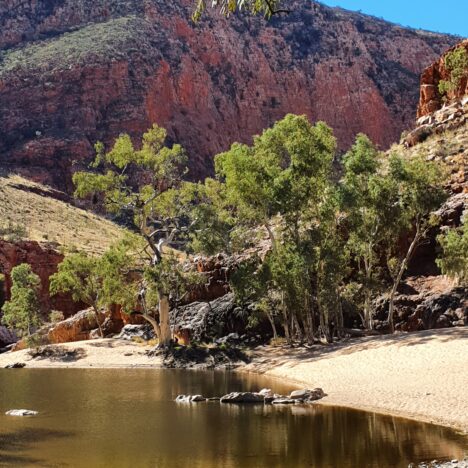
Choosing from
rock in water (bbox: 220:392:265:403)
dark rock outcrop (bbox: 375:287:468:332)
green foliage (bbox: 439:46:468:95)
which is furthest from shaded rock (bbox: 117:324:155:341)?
green foliage (bbox: 439:46:468:95)

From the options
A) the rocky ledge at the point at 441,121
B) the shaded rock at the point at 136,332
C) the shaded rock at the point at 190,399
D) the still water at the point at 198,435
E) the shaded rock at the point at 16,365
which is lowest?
the still water at the point at 198,435

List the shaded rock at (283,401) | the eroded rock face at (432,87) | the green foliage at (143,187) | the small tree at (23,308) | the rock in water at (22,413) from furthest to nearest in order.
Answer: the eroded rock face at (432,87) → the small tree at (23,308) → the green foliage at (143,187) → the shaded rock at (283,401) → the rock in water at (22,413)

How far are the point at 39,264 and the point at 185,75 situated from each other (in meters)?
51.8

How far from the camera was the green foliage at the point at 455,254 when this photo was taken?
29.8 meters

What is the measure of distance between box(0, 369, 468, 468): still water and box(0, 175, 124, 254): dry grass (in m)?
39.7

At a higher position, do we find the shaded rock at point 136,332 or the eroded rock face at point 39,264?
the eroded rock face at point 39,264

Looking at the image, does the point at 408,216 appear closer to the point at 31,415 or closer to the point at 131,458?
the point at 31,415

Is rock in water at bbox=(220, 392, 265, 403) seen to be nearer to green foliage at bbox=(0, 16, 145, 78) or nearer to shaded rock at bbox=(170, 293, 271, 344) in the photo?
shaded rock at bbox=(170, 293, 271, 344)

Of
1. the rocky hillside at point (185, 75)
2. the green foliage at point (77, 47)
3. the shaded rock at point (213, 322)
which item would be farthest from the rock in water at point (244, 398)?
the green foliage at point (77, 47)

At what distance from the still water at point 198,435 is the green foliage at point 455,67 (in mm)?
34611

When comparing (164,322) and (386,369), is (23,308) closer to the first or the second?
(164,322)

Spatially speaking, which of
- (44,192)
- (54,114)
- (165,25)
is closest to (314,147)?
(44,192)

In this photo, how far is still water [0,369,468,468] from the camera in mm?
12547

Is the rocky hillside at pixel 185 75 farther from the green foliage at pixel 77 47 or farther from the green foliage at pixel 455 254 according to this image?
the green foliage at pixel 455 254
